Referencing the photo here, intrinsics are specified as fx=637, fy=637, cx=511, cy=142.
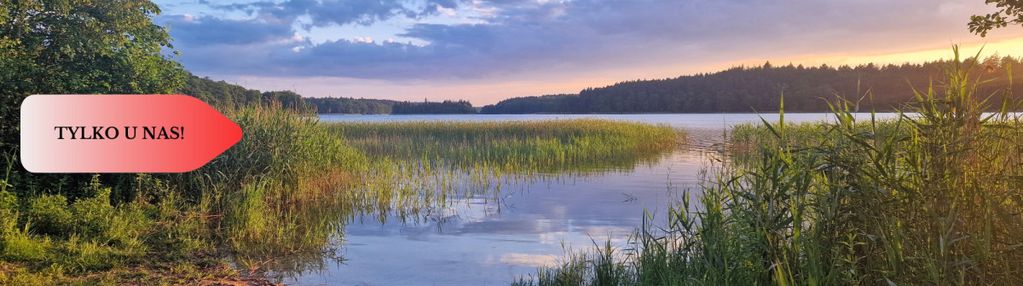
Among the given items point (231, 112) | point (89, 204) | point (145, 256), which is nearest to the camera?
point (145, 256)

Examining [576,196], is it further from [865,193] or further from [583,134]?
[583,134]

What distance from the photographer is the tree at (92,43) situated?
13.9 meters

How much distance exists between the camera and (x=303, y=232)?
1134 cm

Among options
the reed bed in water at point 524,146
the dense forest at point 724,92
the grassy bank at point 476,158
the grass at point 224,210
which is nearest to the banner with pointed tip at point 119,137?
the grass at point 224,210

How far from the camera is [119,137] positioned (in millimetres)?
10727

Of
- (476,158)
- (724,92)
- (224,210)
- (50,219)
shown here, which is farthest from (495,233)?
(724,92)

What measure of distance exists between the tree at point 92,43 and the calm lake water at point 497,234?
6.58m

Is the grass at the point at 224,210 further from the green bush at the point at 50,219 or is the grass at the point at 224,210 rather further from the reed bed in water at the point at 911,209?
the reed bed in water at the point at 911,209

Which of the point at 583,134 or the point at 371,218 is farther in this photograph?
the point at 583,134

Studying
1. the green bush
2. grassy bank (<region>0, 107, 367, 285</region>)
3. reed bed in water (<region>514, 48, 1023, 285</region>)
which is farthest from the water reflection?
reed bed in water (<region>514, 48, 1023, 285</region>)

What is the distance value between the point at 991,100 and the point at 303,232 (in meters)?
9.98

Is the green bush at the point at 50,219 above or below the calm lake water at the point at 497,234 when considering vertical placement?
above

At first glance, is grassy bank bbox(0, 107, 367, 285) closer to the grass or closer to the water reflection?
the grass

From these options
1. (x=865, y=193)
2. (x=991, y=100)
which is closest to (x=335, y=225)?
(x=865, y=193)
